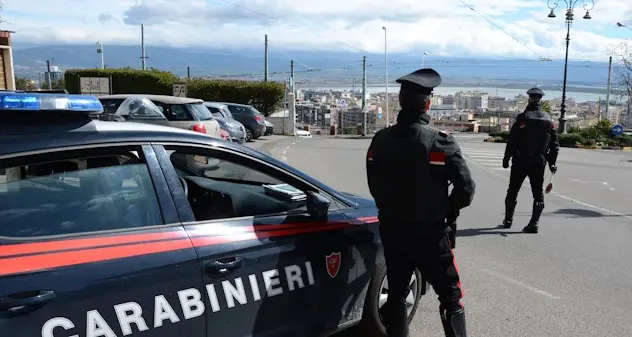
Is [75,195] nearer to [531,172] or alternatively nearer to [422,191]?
[422,191]

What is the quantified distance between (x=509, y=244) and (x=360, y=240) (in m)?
4.00

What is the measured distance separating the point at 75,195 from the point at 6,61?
71.5 ft

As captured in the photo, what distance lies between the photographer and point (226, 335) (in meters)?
2.81

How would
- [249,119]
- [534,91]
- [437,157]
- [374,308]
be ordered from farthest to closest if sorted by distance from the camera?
[249,119]
[534,91]
[374,308]
[437,157]

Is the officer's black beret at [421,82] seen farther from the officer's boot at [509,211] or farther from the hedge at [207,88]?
the hedge at [207,88]

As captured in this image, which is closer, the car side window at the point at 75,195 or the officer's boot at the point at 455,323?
the car side window at the point at 75,195

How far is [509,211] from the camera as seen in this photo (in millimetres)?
7621

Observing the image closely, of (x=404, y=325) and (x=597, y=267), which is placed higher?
(x=404, y=325)

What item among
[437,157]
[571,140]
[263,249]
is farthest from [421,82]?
[571,140]

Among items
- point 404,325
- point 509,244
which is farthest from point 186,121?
point 404,325

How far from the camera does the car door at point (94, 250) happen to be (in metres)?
2.21

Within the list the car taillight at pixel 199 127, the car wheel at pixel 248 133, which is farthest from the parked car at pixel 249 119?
the car taillight at pixel 199 127

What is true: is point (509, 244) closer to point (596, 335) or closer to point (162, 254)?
point (596, 335)

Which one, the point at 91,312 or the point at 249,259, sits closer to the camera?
the point at 91,312
